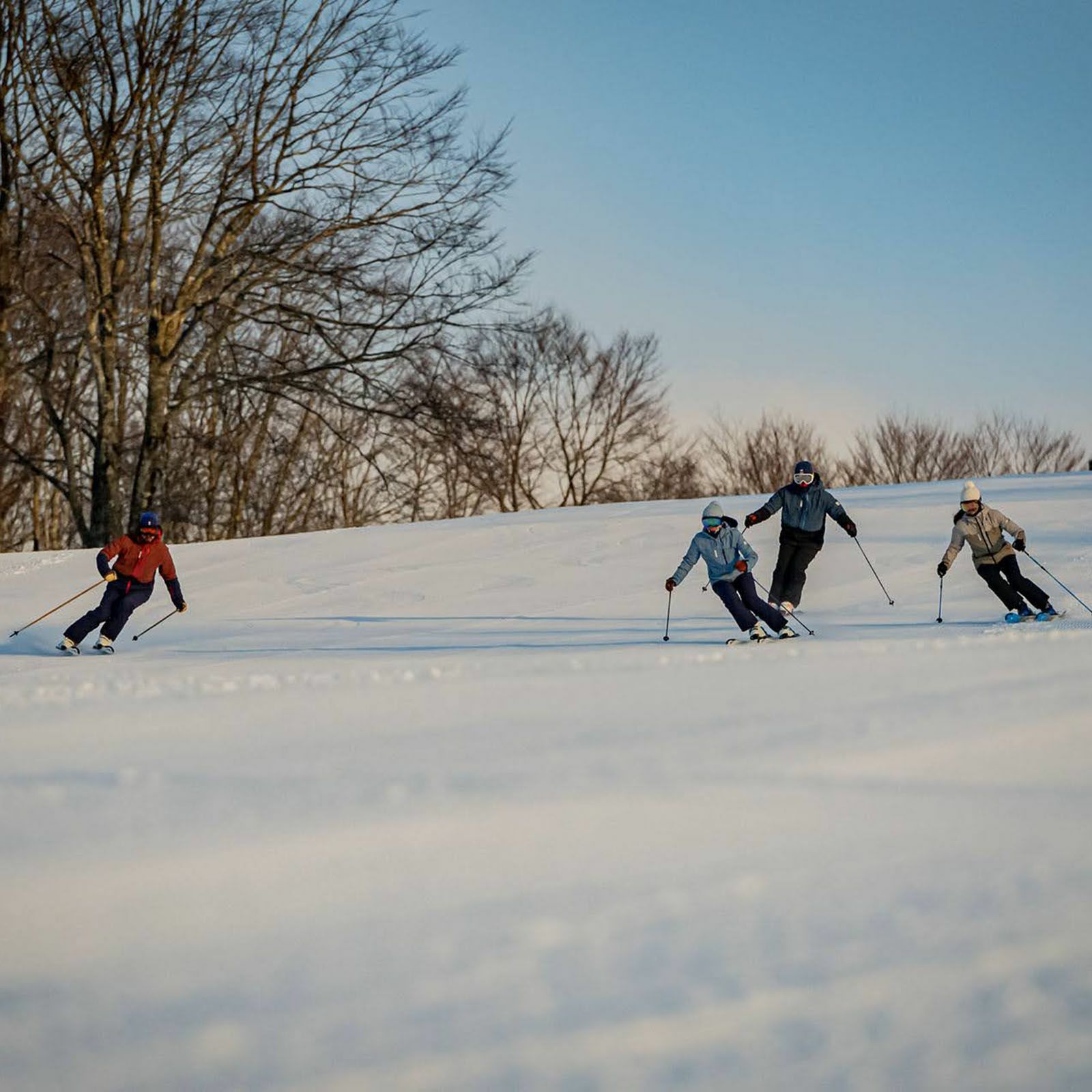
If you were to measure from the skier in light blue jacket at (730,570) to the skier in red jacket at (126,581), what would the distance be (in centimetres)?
507

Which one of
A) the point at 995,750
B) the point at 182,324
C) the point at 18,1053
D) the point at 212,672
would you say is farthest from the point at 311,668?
the point at 182,324

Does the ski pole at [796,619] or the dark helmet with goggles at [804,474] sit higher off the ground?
the dark helmet with goggles at [804,474]

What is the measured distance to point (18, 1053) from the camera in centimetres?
343

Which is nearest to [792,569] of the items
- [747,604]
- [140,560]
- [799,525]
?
[799,525]

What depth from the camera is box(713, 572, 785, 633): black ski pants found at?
434 inches

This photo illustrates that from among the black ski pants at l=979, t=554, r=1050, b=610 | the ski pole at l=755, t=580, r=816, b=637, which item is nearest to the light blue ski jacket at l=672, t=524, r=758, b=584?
the ski pole at l=755, t=580, r=816, b=637

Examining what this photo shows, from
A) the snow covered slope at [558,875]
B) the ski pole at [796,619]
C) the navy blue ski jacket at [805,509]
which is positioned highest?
the navy blue ski jacket at [805,509]

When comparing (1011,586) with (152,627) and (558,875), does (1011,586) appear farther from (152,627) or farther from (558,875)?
(152,627)

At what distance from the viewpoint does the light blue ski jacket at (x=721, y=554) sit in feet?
36.3

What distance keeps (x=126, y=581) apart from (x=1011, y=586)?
8628mm

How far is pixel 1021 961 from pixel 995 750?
8.42ft

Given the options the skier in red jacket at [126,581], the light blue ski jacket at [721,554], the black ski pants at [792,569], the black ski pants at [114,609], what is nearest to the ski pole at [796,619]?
the black ski pants at [792,569]

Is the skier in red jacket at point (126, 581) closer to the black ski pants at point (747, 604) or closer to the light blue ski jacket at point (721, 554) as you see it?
the light blue ski jacket at point (721, 554)

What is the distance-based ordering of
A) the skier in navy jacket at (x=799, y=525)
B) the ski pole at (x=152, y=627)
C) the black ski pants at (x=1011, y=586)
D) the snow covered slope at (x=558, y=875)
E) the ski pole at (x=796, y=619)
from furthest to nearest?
the ski pole at (x=152, y=627)
the skier in navy jacket at (x=799, y=525)
the black ski pants at (x=1011, y=586)
the ski pole at (x=796, y=619)
the snow covered slope at (x=558, y=875)
